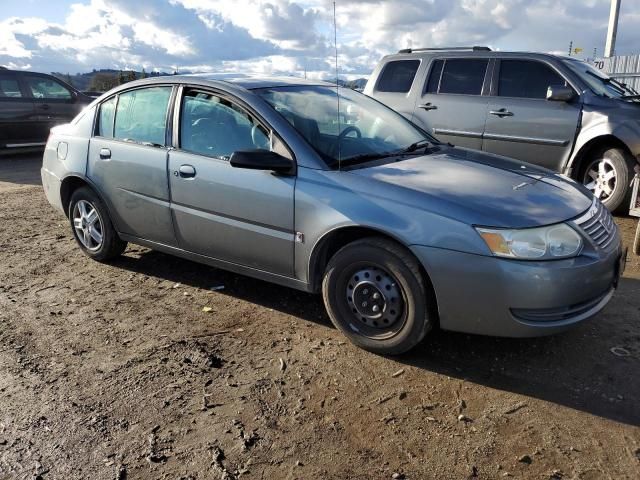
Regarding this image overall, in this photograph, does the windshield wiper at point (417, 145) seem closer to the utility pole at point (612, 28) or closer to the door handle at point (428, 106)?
the door handle at point (428, 106)

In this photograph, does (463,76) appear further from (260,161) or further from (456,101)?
(260,161)

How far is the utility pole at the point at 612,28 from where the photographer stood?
17000 mm

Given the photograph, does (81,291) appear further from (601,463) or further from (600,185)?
(600,185)

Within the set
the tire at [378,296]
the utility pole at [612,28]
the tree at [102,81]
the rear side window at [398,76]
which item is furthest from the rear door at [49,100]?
the utility pole at [612,28]

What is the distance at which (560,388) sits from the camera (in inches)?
124

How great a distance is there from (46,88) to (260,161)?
1126 centimetres

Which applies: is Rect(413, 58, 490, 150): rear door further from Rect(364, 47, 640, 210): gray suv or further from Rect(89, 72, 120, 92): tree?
Rect(89, 72, 120, 92): tree

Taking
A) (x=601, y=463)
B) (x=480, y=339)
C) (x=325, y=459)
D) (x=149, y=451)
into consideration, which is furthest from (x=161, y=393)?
(x=601, y=463)

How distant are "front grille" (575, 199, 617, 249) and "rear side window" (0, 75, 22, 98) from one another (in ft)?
39.7

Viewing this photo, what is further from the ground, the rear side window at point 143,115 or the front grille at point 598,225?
the rear side window at point 143,115

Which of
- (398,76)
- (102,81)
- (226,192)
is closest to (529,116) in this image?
(398,76)

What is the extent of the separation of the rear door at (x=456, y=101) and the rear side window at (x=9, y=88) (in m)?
9.02

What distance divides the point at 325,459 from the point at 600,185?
5.32 metres

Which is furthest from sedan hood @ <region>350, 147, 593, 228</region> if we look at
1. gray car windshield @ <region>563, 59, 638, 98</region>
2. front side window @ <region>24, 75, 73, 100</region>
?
front side window @ <region>24, 75, 73, 100</region>
